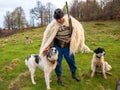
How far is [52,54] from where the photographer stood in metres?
8.85

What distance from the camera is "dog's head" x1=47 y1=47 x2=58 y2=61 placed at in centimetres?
882

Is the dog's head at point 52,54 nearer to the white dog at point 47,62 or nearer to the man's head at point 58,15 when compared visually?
the white dog at point 47,62

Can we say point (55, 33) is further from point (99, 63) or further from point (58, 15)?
point (99, 63)

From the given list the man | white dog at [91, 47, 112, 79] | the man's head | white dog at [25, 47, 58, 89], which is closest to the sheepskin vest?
the man

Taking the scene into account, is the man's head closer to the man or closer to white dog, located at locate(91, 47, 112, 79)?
the man

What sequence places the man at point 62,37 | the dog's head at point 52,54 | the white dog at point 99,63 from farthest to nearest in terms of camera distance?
1. the white dog at point 99,63
2. the man at point 62,37
3. the dog's head at point 52,54

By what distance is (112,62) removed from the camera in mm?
13117

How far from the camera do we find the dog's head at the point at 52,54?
8.82 meters

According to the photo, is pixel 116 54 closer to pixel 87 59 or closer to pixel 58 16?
pixel 87 59

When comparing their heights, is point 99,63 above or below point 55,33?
below

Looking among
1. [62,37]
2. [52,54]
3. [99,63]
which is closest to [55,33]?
[62,37]

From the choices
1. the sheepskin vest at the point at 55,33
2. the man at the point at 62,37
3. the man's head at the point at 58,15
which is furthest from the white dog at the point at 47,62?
the man's head at the point at 58,15

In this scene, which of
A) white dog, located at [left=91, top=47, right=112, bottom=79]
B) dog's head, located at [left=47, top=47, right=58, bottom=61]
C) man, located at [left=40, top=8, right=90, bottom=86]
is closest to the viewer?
dog's head, located at [left=47, top=47, right=58, bottom=61]

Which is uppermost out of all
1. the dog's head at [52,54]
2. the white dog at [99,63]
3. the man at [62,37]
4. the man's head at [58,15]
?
the man's head at [58,15]
